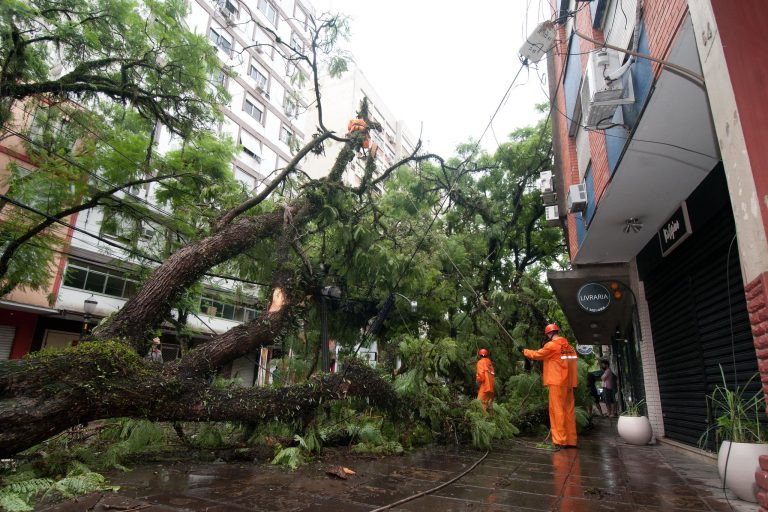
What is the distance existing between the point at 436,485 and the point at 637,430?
15.4 ft

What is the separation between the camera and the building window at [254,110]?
27.0 metres

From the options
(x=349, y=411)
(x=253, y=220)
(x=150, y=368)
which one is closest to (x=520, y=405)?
(x=349, y=411)

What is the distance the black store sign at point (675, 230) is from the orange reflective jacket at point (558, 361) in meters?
2.12

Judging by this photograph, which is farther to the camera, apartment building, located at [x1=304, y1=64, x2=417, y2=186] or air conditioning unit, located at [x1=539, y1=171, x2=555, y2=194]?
apartment building, located at [x1=304, y1=64, x2=417, y2=186]

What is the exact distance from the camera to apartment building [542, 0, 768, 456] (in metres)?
2.53

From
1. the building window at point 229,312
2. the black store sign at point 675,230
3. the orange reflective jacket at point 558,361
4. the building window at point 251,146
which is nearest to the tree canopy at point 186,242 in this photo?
the orange reflective jacket at point 558,361

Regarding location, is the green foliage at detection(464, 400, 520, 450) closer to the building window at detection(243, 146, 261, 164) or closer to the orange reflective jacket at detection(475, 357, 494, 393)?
the orange reflective jacket at detection(475, 357, 494, 393)

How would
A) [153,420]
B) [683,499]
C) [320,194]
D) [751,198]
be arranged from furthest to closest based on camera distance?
[320,194] < [153,420] < [683,499] < [751,198]

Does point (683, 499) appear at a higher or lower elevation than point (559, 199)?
lower

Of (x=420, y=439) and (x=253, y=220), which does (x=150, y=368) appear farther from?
(x=420, y=439)

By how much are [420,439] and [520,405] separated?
3.14m

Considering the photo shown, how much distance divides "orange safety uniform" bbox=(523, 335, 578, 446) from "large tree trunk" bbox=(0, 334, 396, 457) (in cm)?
319

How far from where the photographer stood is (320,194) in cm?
808

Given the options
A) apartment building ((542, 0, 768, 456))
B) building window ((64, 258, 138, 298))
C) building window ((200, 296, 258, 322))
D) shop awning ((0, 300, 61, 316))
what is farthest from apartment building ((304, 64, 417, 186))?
apartment building ((542, 0, 768, 456))
